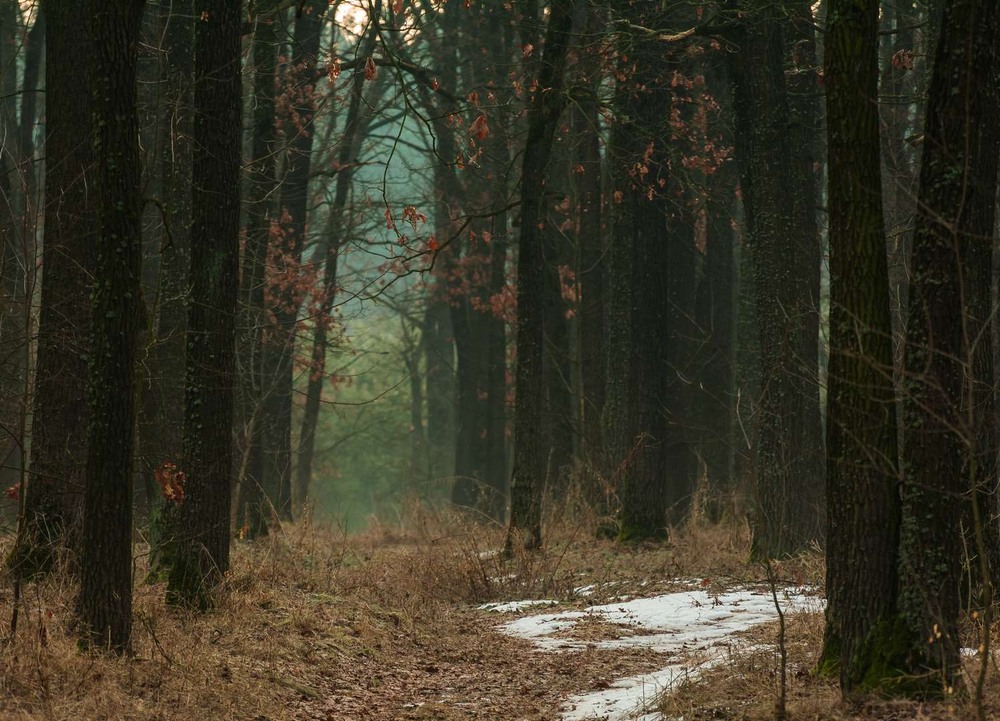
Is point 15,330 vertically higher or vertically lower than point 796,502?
higher

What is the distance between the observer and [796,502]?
Result: 1320cm

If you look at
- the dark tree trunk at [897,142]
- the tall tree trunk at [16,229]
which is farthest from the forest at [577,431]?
the dark tree trunk at [897,142]

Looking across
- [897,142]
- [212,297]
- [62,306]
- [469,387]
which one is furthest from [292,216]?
[212,297]

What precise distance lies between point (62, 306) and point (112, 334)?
3264 millimetres

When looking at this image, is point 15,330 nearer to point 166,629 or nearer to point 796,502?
point 166,629

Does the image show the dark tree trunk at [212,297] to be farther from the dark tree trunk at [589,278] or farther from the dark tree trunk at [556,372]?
the dark tree trunk at [556,372]

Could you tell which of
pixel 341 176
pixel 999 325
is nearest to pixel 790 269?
pixel 999 325

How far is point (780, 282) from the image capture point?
13.0 metres

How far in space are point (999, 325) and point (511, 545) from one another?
6.44 m

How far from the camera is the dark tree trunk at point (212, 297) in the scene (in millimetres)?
9719

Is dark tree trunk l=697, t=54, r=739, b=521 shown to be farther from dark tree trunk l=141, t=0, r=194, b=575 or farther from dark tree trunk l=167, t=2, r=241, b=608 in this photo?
dark tree trunk l=167, t=2, r=241, b=608

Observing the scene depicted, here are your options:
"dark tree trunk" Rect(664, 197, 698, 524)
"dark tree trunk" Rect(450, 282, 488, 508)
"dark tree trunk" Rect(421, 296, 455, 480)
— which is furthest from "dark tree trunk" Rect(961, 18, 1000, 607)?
"dark tree trunk" Rect(421, 296, 455, 480)

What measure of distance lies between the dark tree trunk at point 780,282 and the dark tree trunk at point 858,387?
635cm

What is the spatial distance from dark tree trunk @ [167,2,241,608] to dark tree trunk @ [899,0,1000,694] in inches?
236
